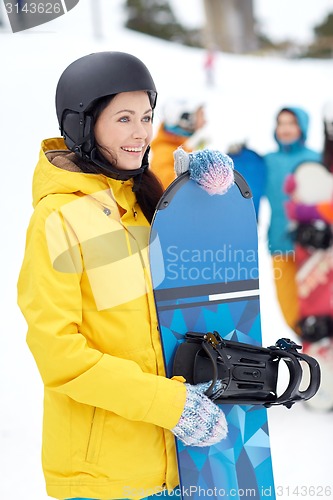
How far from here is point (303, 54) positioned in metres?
11.8

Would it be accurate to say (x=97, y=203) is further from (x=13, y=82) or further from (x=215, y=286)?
(x=13, y=82)

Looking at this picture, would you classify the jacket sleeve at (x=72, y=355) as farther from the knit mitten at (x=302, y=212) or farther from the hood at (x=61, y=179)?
the knit mitten at (x=302, y=212)

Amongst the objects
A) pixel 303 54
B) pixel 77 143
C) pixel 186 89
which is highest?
pixel 77 143

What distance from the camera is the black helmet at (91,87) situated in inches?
59.6

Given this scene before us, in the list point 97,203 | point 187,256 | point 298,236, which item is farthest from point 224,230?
point 298,236

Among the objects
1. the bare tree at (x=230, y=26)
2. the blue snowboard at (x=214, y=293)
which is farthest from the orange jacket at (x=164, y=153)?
the bare tree at (x=230, y=26)

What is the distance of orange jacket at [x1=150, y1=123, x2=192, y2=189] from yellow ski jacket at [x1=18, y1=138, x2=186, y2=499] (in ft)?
7.12

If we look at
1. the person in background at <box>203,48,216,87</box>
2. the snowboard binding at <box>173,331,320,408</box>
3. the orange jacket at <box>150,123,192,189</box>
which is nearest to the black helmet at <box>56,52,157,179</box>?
the snowboard binding at <box>173,331,320,408</box>

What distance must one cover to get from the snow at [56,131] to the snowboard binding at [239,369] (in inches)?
50.1

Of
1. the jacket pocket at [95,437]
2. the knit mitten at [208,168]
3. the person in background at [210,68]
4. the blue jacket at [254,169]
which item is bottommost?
the person in background at [210,68]

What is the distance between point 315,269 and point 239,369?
223 cm

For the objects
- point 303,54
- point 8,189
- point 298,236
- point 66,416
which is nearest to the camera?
point 66,416

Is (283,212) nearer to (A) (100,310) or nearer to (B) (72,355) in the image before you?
(A) (100,310)

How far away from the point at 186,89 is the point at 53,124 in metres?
3.93
